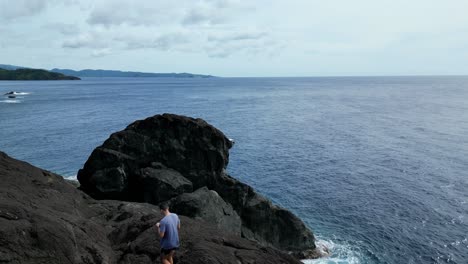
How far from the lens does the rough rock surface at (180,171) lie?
3566cm

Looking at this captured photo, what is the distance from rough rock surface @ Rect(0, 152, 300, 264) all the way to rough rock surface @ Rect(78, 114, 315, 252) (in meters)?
11.9

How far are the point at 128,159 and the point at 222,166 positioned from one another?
910 cm

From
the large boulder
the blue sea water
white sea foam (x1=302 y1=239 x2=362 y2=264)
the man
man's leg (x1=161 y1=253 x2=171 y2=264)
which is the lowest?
white sea foam (x1=302 y1=239 x2=362 y2=264)

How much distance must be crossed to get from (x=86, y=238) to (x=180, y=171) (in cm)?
2205

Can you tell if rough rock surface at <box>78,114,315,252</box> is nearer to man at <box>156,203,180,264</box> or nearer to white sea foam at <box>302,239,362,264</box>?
white sea foam at <box>302,239,362,264</box>

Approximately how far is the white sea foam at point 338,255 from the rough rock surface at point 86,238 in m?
16.9

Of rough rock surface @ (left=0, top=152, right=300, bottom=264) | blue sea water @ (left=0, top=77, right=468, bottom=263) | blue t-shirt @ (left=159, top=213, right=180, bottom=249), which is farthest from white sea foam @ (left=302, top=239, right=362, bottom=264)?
blue t-shirt @ (left=159, top=213, right=180, bottom=249)

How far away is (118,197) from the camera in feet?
118

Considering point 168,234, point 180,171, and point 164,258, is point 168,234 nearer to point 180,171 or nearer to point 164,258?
point 164,258

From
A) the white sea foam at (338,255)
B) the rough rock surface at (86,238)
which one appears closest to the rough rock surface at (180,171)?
the white sea foam at (338,255)

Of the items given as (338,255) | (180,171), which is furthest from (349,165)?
(180,171)

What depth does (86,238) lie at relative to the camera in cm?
1698

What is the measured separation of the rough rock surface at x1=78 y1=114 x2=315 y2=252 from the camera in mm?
35656

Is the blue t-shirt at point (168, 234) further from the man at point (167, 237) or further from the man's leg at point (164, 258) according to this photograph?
the man's leg at point (164, 258)
